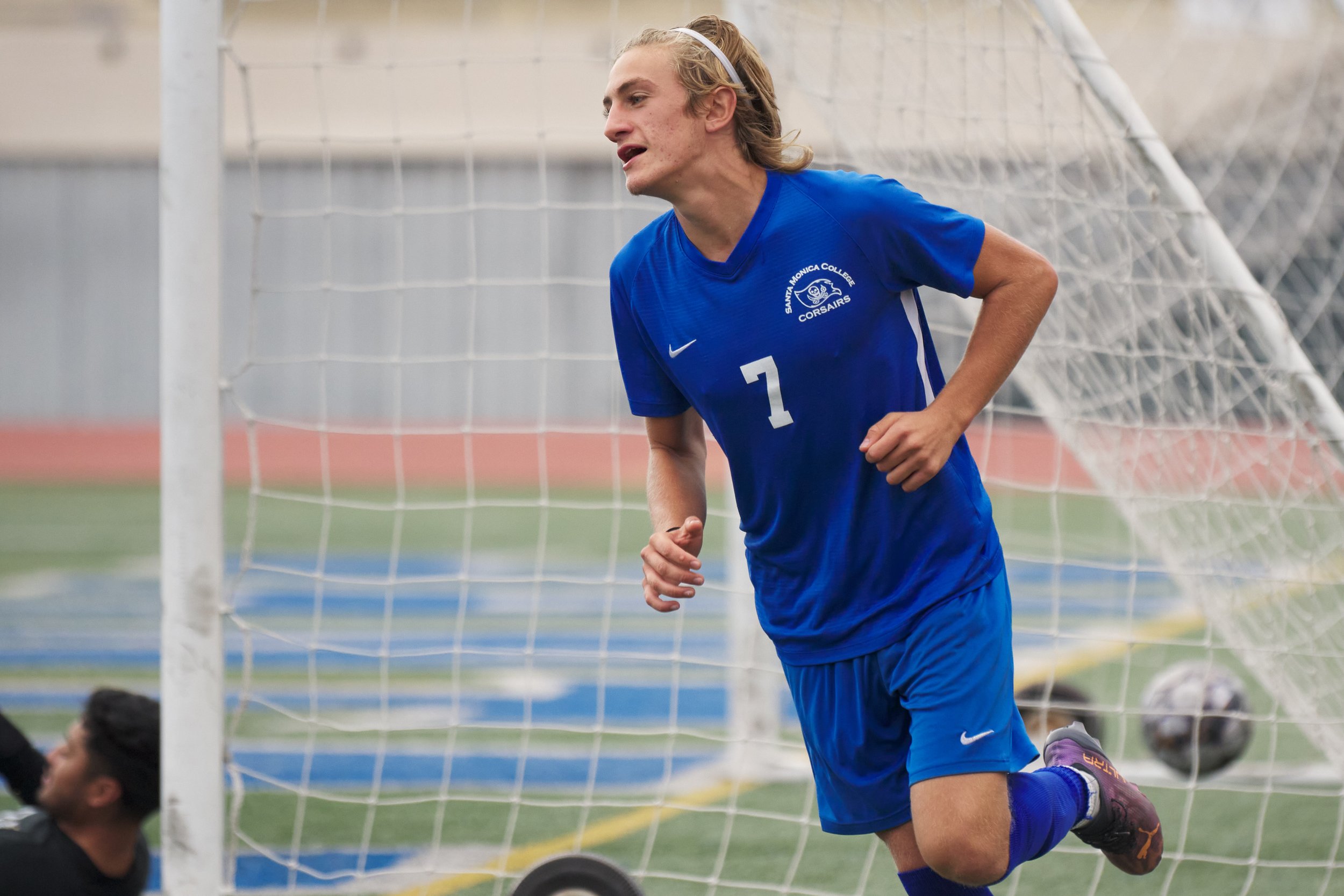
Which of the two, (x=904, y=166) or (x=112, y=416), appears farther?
(x=112, y=416)

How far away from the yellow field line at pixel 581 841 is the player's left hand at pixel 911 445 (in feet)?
5.19

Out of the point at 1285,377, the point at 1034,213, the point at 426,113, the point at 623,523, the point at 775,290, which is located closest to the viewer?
the point at 775,290

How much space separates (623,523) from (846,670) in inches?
384

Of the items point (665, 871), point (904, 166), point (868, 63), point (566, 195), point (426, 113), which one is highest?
point (426, 113)

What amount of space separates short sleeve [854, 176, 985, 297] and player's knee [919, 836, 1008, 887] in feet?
3.13

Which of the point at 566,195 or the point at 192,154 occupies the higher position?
the point at 566,195

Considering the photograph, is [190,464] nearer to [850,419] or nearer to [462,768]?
[850,419]

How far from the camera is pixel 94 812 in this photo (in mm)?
3055

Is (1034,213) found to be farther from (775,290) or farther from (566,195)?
(566,195)

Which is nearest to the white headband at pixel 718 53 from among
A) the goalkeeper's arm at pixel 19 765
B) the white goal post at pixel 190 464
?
the white goal post at pixel 190 464

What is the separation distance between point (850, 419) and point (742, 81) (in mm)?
656

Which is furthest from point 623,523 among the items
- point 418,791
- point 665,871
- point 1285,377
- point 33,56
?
point 33,56

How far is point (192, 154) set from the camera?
9.70ft

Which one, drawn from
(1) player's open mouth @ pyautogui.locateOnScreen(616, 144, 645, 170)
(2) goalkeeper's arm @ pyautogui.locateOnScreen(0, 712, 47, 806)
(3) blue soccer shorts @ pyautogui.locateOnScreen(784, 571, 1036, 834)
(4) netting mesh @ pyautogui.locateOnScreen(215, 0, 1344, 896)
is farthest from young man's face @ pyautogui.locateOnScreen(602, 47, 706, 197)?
(2) goalkeeper's arm @ pyautogui.locateOnScreen(0, 712, 47, 806)
